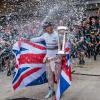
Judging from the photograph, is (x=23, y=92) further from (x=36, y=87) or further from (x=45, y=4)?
(x=45, y=4)

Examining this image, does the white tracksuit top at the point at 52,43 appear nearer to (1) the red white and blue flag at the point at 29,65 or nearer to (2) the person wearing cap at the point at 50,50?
(2) the person wearing cap at the point at 50,50

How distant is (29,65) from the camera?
7.82 m

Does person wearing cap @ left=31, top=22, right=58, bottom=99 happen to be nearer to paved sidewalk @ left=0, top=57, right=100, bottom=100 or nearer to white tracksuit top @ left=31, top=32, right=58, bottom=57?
white tracksuit top @ left=31, top=32, right=58, bottom=57

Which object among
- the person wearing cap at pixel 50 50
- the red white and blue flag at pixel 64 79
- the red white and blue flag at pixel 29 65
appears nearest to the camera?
the red white and blue flag at pixel 64 79

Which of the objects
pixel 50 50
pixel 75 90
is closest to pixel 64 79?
pixel 50 50

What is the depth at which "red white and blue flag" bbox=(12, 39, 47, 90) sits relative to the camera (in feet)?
25.2

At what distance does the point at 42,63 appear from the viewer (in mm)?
7855

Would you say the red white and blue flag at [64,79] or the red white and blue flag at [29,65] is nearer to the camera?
the red white and blue flag at [64,79]

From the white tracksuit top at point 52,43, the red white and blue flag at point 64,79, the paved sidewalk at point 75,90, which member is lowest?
the paved sidewalk at point 75,90

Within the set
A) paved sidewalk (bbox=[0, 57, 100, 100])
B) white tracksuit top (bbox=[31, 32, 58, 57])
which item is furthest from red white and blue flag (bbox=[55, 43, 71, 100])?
paved sidewalk (bbox=[0, 57, 100, 100])

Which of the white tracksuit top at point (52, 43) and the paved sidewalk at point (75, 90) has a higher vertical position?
the white tracksuit top at point (52, 43)

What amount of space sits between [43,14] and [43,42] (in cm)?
1060

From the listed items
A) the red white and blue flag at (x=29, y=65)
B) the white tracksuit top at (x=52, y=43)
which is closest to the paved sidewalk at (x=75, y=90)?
the red white and blue flag at (x=29, y=65)

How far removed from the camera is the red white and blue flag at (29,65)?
25.2ft
